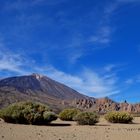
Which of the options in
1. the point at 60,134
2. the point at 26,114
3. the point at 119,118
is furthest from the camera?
the point at 119,118

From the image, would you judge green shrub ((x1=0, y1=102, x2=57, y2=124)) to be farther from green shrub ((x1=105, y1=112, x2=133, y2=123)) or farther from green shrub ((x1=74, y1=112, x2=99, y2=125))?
green shrub ((x1=105, y1=112, x2=133, y2=123))

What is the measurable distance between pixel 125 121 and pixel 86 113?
6.94 metres

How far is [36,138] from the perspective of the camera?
1939 cm

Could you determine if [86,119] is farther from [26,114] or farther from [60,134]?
[60,134]

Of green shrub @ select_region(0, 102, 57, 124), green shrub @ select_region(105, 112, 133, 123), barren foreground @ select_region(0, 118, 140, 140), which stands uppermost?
green shrub @ select_region(105, 112, 133, 123)

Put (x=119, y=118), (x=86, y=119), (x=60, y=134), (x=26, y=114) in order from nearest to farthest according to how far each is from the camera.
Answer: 1. (x=60, y=134)
2. (x=26, y=114)
3. (x=86, y=119)
4. (x=119, y=118)

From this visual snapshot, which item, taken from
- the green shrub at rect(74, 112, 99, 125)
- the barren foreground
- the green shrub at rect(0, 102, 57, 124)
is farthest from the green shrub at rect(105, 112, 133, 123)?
the barren foreground

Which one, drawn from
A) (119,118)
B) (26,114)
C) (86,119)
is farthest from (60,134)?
(119,118)

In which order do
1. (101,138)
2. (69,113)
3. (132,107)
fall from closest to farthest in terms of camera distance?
1. (101,138)
2. (69,113)
3. (132,107)

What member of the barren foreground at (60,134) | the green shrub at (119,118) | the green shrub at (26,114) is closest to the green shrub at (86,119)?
the green shrub at (26,114)

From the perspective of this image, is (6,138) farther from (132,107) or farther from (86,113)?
(132,107)

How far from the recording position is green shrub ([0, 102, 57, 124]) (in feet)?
98.2

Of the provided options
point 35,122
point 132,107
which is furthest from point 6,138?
point 132,107

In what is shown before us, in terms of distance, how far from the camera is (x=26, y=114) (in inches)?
1180
